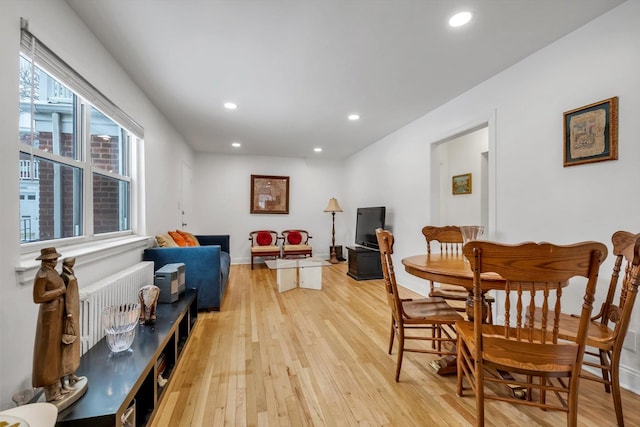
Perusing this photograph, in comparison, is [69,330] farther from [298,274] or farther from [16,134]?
[298,274]

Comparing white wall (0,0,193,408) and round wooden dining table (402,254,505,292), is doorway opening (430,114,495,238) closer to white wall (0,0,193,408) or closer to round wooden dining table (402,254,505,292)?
round wooden dining table (402,254,505,292)

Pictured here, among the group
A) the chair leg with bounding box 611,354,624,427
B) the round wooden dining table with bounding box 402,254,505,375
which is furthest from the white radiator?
the chair leg with bounding box 611,354,624,427

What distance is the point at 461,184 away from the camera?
4680 millimetres

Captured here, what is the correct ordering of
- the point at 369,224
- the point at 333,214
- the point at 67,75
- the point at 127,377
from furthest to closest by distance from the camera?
the point at 333,214, the point at 369,224, the point at 67,75, the point at 127,377

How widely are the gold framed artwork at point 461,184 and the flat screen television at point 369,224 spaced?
1398mm

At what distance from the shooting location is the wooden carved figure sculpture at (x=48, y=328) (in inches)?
40.1

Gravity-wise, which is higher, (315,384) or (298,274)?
(298,274)

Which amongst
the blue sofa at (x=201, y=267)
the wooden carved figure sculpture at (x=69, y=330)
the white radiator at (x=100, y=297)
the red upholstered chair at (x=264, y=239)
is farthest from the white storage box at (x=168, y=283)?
the red upholstered chair at (x=264, y=239)

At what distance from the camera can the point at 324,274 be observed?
16.2 feet

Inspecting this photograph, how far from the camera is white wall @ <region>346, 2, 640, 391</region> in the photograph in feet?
5.66

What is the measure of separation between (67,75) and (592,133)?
3497mm

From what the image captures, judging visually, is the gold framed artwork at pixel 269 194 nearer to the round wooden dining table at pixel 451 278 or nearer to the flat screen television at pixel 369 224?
the flat screen television at pixel 369 224

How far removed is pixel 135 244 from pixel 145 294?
81 cm

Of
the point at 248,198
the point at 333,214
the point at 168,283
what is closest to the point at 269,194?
the point at 248,198
